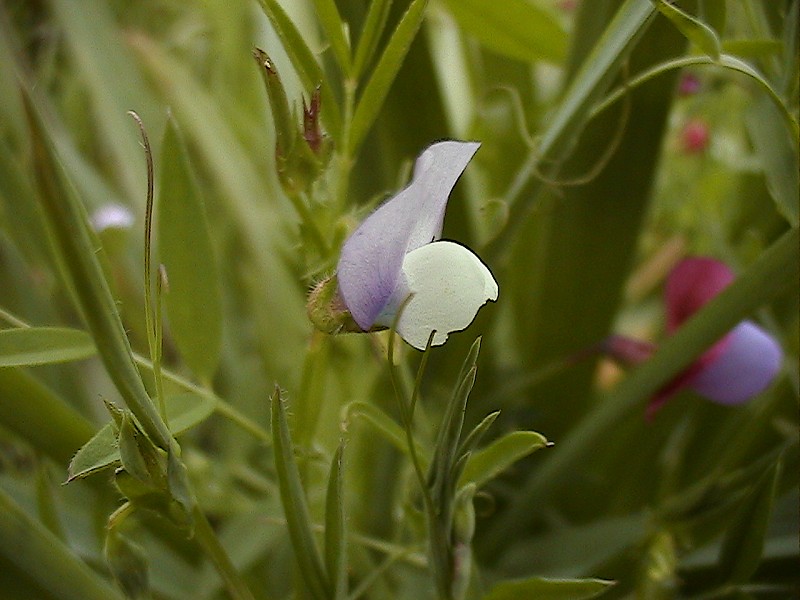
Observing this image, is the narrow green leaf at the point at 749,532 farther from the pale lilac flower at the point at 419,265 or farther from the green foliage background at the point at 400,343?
the pale lilac flower at the point at 419,265

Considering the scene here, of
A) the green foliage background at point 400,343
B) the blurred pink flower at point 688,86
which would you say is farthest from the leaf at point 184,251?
the blurred pink flower at point 688,86

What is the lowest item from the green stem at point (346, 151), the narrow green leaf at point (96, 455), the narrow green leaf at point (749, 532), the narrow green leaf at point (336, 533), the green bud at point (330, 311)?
the narrow green leaf at point (749, 532)

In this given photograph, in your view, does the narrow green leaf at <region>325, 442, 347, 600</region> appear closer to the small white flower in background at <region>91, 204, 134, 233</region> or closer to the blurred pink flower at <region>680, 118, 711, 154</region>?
the small white flower in background at <region>91, 204, 134, 233</region>

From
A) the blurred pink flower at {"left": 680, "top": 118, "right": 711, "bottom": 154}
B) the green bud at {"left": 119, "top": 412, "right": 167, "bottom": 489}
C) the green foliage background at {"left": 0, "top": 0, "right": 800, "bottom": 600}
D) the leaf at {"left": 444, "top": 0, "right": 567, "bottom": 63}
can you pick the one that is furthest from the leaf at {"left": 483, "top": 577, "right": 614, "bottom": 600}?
the blurred pink flower at {"left": 680, "top": 118, "right": 711, "bottom": 154}

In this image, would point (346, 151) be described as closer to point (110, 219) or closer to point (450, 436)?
point (450, 436)

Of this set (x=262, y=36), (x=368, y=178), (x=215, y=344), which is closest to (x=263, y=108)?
(x=262, y=36)

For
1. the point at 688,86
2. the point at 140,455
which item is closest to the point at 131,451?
the point at 140,455

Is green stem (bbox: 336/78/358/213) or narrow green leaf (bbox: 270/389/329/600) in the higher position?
green stem (bbox: 336/78/358/213)
